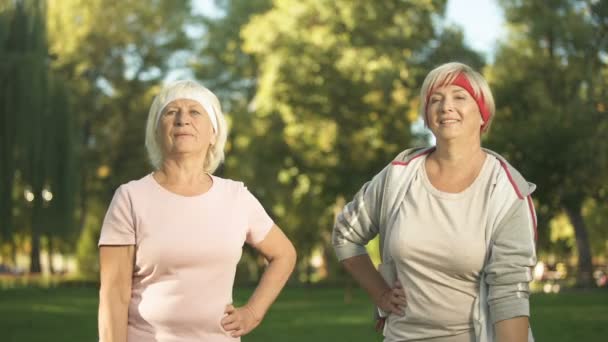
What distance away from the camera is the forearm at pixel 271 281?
14.5 feet

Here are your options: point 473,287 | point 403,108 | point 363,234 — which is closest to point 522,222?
point 473,287

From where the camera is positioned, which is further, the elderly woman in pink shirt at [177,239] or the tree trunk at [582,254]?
the tree trunk at [582,254]

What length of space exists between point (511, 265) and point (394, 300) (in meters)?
0.50

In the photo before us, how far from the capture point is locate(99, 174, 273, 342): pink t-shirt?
4105 mm

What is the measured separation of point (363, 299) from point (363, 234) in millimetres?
29717

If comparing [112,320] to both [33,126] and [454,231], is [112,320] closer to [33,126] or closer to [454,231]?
[454,231]

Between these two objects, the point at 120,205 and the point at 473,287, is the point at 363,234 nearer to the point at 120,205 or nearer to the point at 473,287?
the point at 473,287

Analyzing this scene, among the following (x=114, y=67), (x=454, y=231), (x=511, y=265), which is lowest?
(x=511, y=265)

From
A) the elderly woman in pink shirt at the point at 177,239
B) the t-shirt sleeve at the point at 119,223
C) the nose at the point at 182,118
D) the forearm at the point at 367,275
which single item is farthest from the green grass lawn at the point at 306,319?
the t-shirt sleeve at the point at 119,223

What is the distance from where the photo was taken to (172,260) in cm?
410

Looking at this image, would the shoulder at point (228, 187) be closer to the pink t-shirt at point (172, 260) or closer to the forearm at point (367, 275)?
the pink t-shirt at point (172, 260)

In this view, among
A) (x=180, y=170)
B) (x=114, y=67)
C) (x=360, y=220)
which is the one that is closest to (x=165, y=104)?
(x=180, y=170)

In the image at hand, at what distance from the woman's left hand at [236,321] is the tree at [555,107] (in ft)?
77.1

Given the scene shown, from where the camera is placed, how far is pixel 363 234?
187 inches
